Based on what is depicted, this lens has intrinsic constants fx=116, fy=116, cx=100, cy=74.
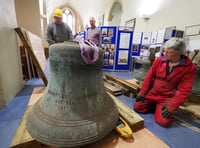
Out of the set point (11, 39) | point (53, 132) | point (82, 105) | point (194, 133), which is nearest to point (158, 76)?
point (194, 133)

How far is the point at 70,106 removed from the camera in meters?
0.88

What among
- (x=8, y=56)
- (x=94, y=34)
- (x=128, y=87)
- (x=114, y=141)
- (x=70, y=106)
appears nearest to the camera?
(x=70, y=106)

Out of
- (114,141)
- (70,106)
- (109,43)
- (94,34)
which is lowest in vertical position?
(114,141)

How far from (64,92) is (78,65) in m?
0.24

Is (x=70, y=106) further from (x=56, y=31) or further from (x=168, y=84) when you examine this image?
(x=56, y=31)

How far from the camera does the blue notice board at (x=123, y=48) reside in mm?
4066

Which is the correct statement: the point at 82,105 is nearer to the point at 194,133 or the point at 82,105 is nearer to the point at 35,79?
the point at 194,133

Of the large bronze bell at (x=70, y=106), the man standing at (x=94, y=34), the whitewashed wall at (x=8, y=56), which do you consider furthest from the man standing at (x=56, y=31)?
the large bronze bell at (x=70, y=106)

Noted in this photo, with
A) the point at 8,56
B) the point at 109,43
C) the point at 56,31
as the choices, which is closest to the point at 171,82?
the point at 56,31

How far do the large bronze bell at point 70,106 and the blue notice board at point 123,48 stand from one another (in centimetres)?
342

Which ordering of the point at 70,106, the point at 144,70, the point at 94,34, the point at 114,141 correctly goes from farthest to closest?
the point at 94,34
the point at 144,70
the point at 114,141
the point at 70,106

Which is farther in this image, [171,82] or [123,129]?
[171,82]

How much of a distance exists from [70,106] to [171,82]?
132 centimetres

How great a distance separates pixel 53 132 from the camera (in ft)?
2.68
